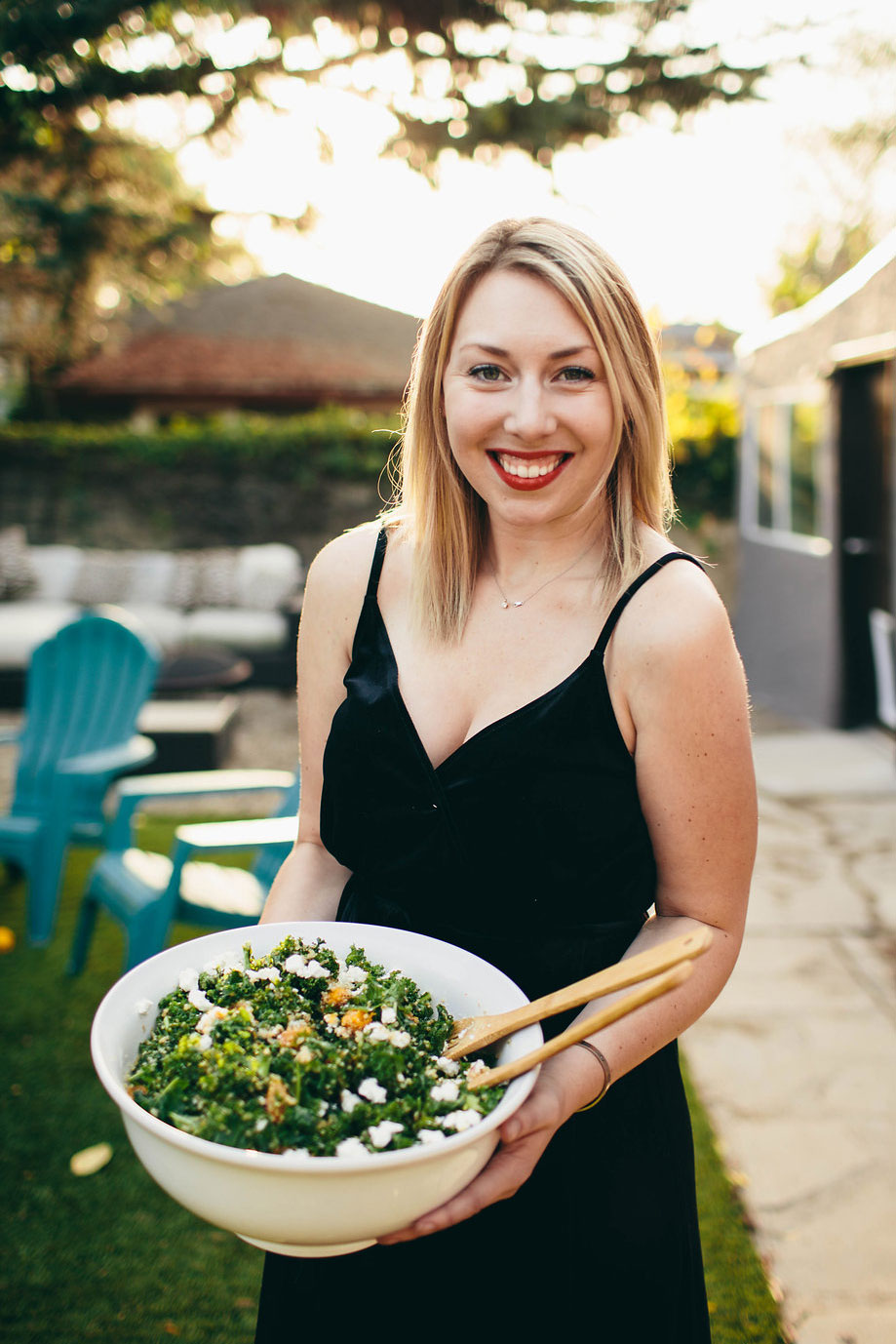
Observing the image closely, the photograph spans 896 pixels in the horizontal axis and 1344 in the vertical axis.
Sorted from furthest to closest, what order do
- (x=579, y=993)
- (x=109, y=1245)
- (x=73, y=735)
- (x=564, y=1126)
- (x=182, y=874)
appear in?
1. (x=73, y=735)
2. (x=182, y=874)
3. (x=109, y=1245)
4. (x=564, y=1126)
5. (x=579, y=993)

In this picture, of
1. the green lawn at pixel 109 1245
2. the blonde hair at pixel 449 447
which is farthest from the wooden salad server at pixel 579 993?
the green lawn at pixel 109 1245

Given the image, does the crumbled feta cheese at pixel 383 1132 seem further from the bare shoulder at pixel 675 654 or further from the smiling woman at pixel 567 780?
the bare shoulder at pixel 675 654

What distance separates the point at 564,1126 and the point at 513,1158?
0.28 metres

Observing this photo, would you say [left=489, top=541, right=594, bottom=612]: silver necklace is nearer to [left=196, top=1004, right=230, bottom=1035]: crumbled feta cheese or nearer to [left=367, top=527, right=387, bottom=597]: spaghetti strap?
[left=367, top=527, right=387, bottom=597]: spaghetti strap

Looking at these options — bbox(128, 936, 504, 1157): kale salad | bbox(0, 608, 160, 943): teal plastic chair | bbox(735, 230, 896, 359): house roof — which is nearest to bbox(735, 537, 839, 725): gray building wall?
bbox(735, 230, 896, 359): house roof

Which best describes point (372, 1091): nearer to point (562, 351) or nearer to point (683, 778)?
point (683, 778)

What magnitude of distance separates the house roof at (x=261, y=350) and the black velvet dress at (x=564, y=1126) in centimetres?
1473

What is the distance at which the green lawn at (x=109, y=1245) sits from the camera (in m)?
2.13

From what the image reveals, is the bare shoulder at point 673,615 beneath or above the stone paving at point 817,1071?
above

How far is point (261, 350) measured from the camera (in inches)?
672

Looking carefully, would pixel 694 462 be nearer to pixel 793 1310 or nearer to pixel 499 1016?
pixel 793 1310

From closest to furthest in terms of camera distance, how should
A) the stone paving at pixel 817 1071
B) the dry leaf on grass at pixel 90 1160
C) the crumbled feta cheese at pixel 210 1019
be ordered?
the crumbled feta cheese at pixel 210 1019
the stone paving at pixel 817 1071
the dry leaf on grass at pixel 90 1160

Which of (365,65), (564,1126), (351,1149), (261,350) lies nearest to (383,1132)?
(351,1149)

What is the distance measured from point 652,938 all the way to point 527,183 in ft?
22.4
